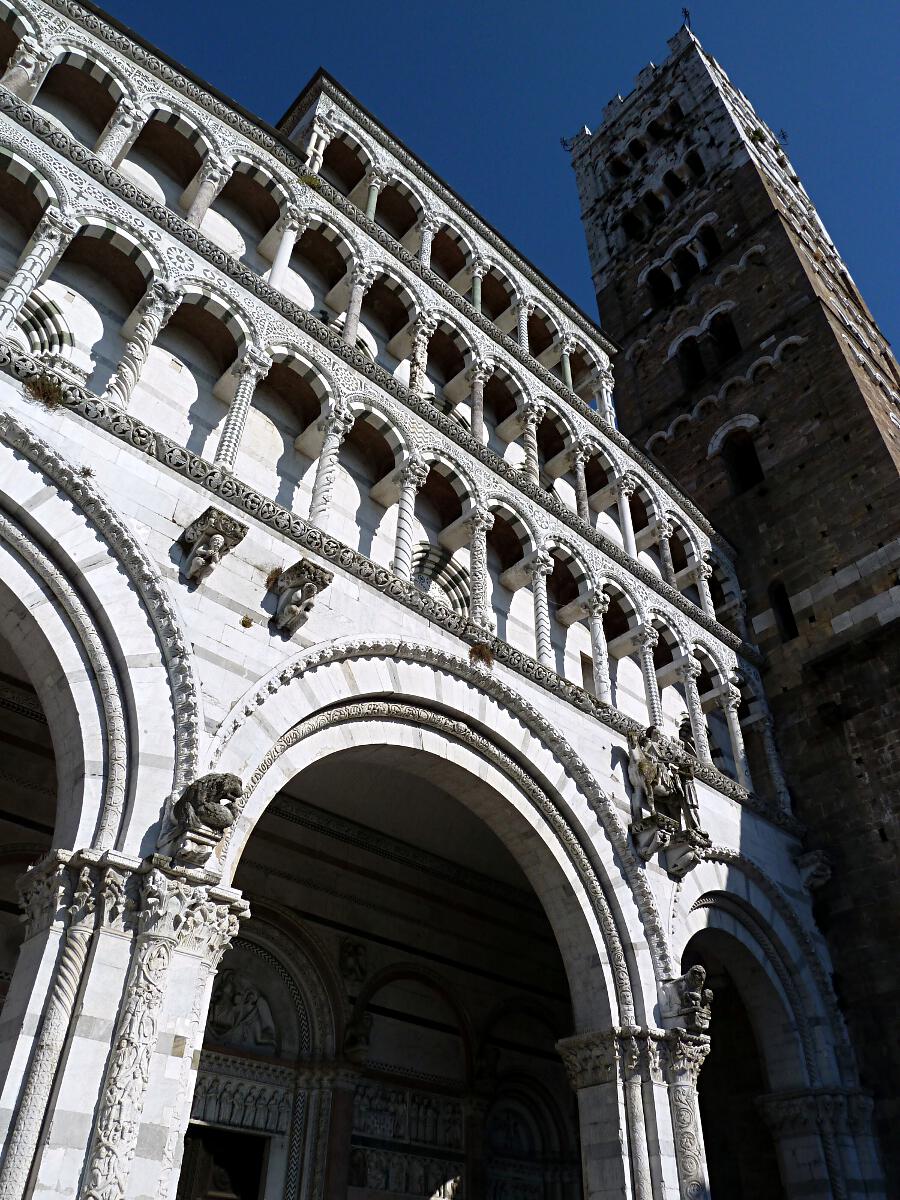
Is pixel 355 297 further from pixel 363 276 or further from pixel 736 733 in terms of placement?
pixel 736 733

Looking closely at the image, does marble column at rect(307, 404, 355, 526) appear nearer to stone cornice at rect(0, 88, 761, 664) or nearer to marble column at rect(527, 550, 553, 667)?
stone cornice at rect(0, 88, 761, 664)

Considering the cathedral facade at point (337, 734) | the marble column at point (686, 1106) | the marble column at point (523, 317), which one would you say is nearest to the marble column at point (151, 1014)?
the cathedral facade at point (337, 734)

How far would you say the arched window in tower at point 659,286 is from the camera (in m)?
26.4

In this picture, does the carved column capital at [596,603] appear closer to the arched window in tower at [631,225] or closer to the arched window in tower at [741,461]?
the arched window in tower at [741,461]

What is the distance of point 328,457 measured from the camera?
10.7 metres

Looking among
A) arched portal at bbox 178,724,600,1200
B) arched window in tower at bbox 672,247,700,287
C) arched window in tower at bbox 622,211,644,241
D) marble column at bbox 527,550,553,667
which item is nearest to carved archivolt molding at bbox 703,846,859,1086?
arched portal at bbox 178,724,600,1200

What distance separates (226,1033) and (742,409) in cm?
1670

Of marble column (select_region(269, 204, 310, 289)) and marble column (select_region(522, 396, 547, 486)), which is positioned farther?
marble column (select_region(522, 396, 547, 486))

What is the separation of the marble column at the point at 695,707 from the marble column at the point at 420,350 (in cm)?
609

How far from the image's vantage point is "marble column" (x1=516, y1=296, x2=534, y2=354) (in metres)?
17.1

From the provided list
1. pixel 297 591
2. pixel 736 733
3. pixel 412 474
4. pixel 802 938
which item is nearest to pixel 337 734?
pixel 297 591

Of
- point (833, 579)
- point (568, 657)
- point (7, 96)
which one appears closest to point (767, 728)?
point (833, 579)

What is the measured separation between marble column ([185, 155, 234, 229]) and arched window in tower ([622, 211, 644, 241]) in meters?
19.6

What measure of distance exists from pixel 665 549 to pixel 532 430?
353 cm
